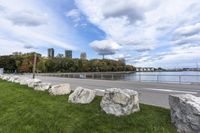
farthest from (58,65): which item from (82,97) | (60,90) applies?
(82,97)

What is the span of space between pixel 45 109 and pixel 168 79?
2090cm

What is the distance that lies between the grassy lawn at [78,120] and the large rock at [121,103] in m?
0.21

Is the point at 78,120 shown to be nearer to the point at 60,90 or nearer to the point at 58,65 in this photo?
the point at 60,90

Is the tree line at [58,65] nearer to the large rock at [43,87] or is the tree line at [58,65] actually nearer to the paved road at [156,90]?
the paved road at [156,90]

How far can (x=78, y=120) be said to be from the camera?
7.31m

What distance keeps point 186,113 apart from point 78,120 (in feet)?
10.5

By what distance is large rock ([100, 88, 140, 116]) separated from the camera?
24.5 ft

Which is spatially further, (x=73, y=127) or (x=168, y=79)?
(x=168, y=79)

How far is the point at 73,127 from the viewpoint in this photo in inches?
268

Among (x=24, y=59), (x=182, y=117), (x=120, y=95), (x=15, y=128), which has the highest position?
(x=24, y=59)

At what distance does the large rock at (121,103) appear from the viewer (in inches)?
294

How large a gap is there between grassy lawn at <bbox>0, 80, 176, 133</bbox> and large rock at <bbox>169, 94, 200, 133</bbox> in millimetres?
269

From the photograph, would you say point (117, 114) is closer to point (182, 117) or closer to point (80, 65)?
point (182, 117)

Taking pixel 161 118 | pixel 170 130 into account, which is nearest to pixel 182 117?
pixel 170 130
